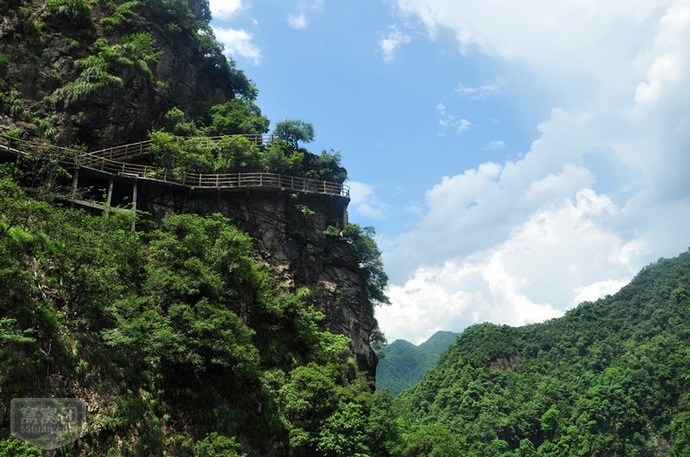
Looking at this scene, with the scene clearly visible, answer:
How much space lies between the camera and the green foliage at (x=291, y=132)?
36656 mm

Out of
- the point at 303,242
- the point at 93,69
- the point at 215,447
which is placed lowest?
the point at 215,447

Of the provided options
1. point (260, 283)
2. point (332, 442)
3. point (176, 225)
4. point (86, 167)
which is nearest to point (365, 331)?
point (260, 283)

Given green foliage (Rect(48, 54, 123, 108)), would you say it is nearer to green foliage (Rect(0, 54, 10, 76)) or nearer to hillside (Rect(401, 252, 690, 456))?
green foliage (Rect(0, 54, 10, 76))

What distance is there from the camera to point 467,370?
85.4 meters

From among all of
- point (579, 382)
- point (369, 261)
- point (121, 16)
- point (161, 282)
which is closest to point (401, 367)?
point (579, 382)

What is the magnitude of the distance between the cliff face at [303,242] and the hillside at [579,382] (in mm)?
29299

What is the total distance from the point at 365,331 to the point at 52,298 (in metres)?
20.3

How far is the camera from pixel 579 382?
270ft

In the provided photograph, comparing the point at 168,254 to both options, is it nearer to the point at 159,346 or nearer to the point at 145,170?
the point at 159,346

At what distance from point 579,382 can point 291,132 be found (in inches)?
2644

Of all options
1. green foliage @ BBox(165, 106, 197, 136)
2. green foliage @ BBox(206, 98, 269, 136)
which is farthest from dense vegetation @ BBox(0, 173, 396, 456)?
green foliage @ BBox(206, 98, 269, 136)

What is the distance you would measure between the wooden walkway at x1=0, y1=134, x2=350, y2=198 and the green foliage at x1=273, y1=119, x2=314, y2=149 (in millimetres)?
1778

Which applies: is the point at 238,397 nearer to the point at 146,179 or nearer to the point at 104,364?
the point at 104,364

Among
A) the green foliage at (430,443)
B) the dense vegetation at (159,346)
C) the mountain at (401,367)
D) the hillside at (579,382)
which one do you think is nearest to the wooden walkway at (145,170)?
the dense vegetation at (159,346)
